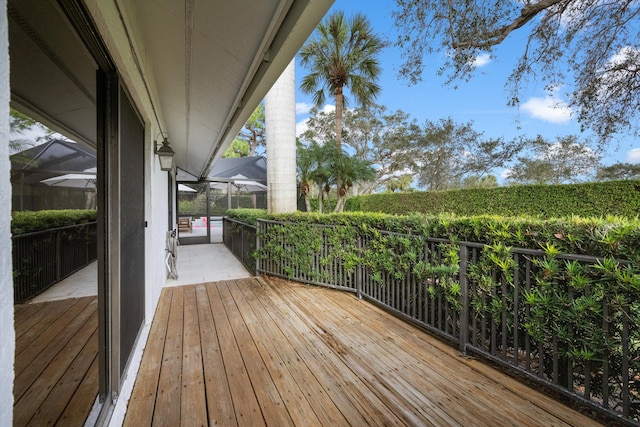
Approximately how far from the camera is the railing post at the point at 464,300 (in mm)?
2467

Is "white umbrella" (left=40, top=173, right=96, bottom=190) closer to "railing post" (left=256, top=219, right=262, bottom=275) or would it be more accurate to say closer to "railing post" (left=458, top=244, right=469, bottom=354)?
"railing post" (left=458, top=244, right=469, bottom=354)

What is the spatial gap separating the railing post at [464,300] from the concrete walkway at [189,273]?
2.73 meters

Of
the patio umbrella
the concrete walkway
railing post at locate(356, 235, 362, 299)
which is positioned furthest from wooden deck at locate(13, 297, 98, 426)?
the patio umbrella

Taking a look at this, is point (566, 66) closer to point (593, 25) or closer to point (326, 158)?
point (593, 25)

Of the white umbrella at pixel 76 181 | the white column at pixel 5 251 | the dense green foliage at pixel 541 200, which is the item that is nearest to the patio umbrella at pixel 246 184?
the dense green foliage at pixel 541 200

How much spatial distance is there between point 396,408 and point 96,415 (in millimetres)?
1716

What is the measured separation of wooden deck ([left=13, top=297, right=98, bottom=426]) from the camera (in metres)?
1.62

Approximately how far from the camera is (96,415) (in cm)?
154

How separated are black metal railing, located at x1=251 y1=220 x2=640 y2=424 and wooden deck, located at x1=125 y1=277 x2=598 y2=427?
0.18m

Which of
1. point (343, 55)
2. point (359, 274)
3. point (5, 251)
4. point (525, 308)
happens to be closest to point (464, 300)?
point (525, 308)

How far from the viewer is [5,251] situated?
569mm

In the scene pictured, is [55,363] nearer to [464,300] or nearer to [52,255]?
[52,255]

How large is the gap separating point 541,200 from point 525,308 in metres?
6.71

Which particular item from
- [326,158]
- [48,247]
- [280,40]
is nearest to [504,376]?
[280,40]
